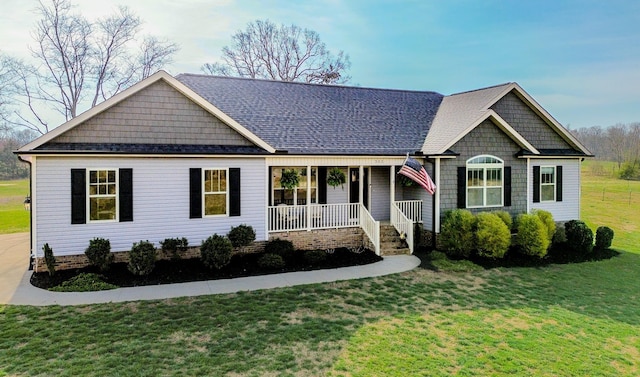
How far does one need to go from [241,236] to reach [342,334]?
6.07 m

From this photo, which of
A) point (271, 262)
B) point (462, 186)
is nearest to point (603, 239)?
point (462, 186)

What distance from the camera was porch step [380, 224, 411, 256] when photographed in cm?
1419

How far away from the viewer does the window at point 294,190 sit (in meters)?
15.0

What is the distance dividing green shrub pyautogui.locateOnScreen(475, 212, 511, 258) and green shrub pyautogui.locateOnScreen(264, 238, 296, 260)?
6.33 metres

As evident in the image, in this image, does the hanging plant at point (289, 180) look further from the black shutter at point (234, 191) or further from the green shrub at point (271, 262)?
the green shrub at point (271, 262)

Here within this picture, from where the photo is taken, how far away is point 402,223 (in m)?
14.9

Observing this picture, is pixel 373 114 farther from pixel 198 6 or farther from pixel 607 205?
pixel 607 205

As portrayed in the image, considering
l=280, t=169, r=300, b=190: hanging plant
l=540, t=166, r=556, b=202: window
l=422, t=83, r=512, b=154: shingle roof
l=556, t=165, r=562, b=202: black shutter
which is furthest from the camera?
l=556, t=165, r=562, b=202: black shutter

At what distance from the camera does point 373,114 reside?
59.8 ft

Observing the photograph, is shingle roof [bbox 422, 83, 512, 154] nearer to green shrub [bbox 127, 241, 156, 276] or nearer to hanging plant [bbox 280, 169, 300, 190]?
hanging plant [bbox 280, 169, 300, 190]

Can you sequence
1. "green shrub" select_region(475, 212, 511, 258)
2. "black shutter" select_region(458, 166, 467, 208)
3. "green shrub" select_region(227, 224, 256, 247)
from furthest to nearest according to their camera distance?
"black shutter" select_region(458, 166, 467, 208) < "green shrub" select_region(475, 212, 511, 258) < "green shrub" select_region(227, 224, 256, 247)

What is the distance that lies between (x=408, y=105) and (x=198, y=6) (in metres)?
10.4

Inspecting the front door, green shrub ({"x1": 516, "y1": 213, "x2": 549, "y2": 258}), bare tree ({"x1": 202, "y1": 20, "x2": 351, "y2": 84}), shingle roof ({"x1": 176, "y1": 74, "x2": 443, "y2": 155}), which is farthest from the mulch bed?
bare tree ({"x1": 202, "y1": 20, "x2": 351, "y2": 84})

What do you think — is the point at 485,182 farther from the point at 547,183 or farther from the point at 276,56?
the point at 276,56
